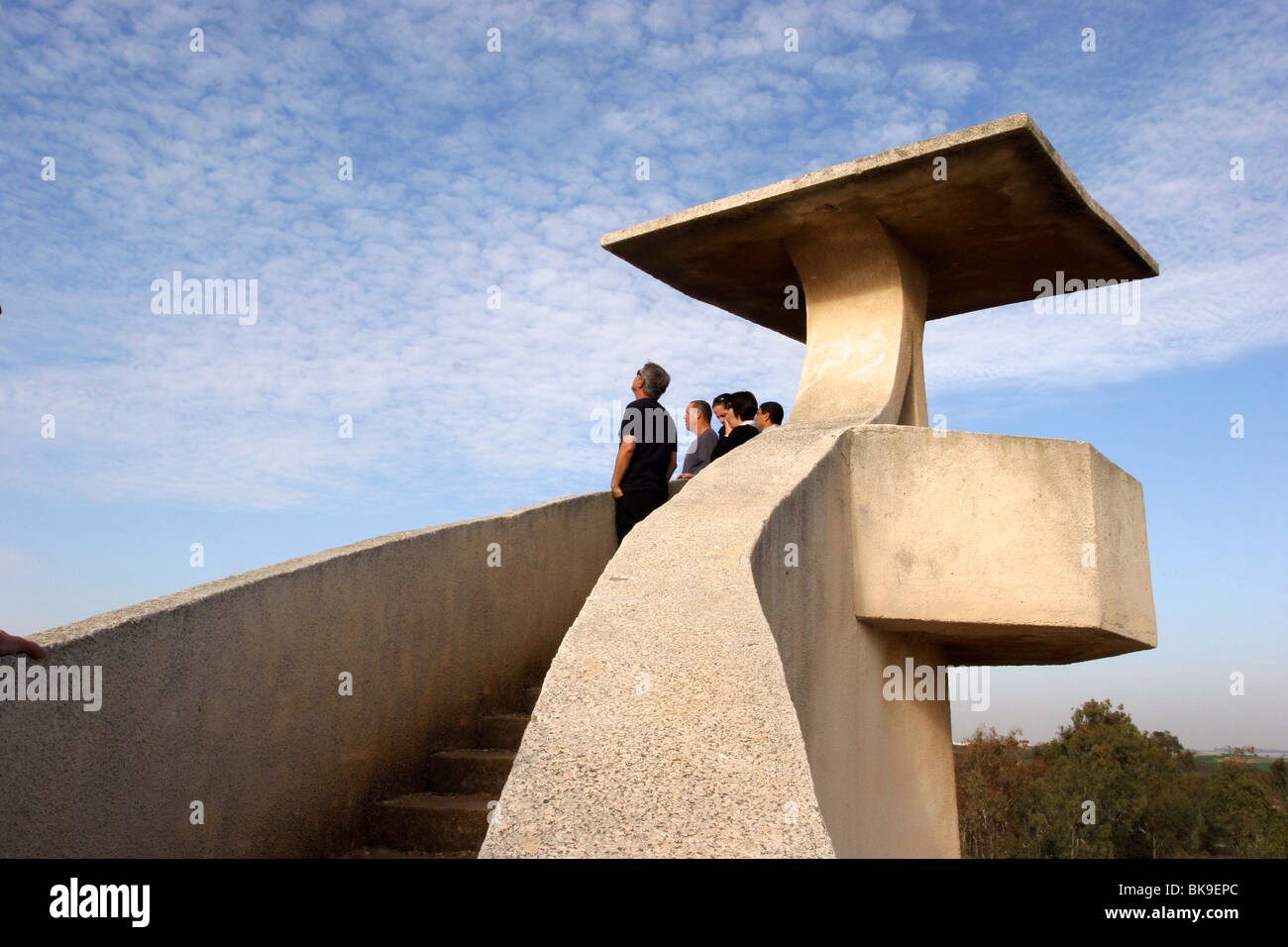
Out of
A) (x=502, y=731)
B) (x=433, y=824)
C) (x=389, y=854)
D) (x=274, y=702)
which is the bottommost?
(x=389, y=854)

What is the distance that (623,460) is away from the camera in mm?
6598

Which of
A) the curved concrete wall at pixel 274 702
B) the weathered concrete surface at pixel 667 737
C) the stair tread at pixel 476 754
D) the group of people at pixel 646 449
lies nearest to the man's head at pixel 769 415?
the group of people at pixel 646 449

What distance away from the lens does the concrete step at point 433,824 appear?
4430 millimetres

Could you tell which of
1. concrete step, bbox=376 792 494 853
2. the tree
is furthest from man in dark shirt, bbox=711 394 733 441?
the tree

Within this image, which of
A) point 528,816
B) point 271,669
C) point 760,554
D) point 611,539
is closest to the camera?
point 528,816

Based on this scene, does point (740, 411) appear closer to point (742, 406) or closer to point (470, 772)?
point (742, 406)

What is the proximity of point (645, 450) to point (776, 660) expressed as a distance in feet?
13.0

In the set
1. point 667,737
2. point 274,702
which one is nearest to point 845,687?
point 274,702

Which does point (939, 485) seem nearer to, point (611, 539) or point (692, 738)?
point (611, 539)

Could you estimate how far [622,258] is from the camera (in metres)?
7.80

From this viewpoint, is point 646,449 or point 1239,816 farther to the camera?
point 1239,816

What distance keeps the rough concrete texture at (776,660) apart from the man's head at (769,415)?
1392 millimetres
